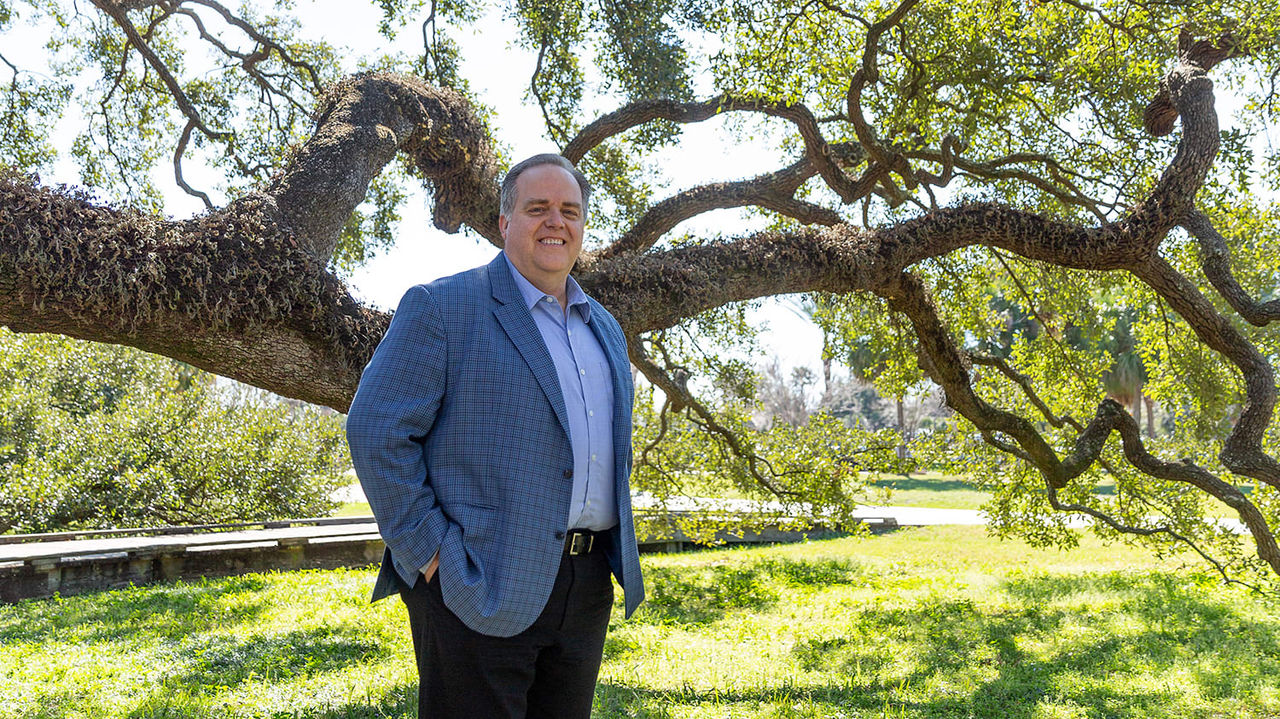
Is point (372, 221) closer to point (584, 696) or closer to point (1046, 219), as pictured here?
point (1046, 219)

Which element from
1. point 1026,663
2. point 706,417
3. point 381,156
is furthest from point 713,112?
point 1026,663

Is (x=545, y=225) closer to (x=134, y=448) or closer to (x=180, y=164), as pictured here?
(x=180, y=164)

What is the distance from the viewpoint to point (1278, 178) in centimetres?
753

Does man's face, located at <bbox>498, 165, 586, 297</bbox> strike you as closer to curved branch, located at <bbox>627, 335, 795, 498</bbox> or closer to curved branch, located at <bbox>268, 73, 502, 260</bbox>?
curved branch, located at <bbox>268, 73, 502, 260</bbox>

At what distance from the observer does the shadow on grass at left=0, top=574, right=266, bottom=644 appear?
7.15 m

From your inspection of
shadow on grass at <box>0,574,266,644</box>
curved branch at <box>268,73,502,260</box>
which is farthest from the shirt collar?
shadow on grass at <box>0,574,266,644</box>

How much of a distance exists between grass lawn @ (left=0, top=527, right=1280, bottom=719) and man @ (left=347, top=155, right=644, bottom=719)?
2.69 meters

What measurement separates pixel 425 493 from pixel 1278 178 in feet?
27.1

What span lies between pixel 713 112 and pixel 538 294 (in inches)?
221

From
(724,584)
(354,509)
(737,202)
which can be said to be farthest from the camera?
(354,509)

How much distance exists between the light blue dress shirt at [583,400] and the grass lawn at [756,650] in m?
2.73

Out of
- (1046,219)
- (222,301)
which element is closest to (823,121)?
(1046,219)

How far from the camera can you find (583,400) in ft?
8.41

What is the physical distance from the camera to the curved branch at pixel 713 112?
7395mm
